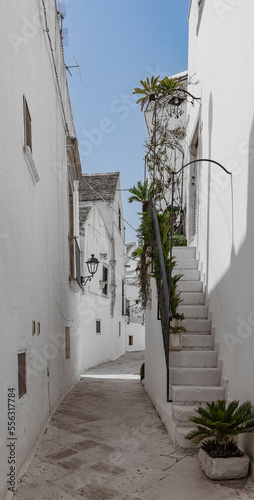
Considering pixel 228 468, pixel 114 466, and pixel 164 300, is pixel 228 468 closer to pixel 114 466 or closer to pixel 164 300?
pixel 114 466

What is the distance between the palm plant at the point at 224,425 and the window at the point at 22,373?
5.01ft

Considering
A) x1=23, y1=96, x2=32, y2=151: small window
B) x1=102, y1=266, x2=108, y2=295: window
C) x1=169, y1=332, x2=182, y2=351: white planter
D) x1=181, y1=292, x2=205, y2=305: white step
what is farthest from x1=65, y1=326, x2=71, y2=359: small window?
x1=102, y1=266, x2=108, y2=295: window

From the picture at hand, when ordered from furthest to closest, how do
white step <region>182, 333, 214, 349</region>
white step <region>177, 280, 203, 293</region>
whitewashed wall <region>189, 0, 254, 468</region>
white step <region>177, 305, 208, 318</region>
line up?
1. white step <region>177, 280, 203, 293</region>
2. white step <region>177, 305, 208, 318</region>
3. white step <region>182, 333, 214, 349</region>
4. whitewashed wall <region>189, 0, 254, 468</region>

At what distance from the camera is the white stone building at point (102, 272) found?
13.8 meters

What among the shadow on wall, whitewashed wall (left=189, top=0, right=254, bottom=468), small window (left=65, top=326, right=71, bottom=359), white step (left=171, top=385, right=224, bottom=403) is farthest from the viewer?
small window (left=65, top=326, right=71, bottom=359)

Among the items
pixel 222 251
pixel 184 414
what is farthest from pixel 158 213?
pixel 184 414

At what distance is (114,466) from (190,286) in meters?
3.28

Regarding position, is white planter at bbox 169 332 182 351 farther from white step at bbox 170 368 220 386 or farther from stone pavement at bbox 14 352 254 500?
stone pavement at bbox 14 352 254 500

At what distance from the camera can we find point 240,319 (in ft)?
13.3

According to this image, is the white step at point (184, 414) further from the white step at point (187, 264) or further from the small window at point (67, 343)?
the small window at point (67, 343)

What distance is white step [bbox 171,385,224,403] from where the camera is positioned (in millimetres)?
4344

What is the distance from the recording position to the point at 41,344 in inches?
191

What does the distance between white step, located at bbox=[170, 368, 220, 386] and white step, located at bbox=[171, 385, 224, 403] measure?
0.90 feet

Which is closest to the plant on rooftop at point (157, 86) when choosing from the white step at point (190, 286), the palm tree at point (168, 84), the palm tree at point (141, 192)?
the palm tree at point (168, 84)
